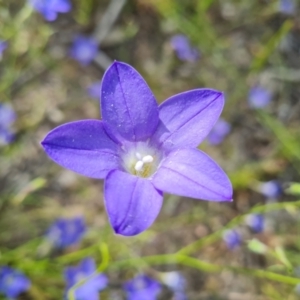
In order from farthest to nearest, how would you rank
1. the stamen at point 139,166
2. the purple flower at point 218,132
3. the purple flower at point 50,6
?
the purple flower at point 218,132
the purple flower at point 50,6
the stamen at point 139,166

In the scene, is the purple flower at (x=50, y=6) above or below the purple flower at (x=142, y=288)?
above

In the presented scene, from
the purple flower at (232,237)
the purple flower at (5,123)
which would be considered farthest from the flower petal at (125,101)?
the purple flower at (5,123)

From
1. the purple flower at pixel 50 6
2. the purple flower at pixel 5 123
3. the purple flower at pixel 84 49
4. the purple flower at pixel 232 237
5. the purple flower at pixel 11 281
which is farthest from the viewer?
the purple flower at pixel 84 49

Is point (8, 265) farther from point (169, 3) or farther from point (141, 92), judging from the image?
point (169, 3)

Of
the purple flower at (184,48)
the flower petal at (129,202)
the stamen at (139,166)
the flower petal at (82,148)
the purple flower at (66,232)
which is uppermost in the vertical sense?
the flower petal at (82,148)

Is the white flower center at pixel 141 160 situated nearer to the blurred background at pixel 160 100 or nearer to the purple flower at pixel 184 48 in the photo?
the blurred background at pixel 160 100

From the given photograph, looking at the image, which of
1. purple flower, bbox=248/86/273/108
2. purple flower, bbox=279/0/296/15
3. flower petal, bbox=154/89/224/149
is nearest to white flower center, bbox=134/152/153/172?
flower petal, bbox=154/89/224/149

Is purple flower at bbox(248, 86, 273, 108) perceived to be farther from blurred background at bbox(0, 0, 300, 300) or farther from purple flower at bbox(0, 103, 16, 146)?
purple flower at bbox(0, 103, 16, 146)

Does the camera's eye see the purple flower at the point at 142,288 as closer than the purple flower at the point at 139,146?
No
